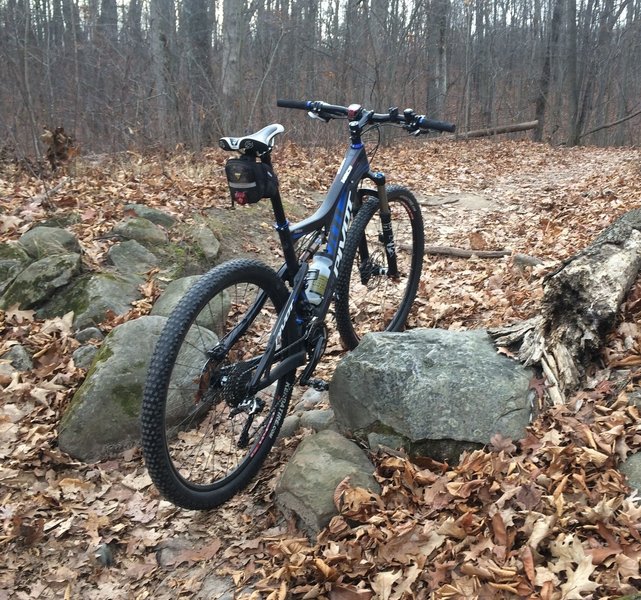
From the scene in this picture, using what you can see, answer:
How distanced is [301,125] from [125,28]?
4827mm

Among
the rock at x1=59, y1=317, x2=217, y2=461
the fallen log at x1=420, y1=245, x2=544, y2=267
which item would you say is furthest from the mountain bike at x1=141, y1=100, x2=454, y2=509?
the fallen log at x1=420, y1=245, x2=544, y2=267

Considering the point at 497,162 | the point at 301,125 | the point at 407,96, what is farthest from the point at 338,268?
the point at 407,96

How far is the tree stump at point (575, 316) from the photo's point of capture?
3076mm

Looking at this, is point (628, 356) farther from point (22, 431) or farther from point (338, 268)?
point (22, 431)

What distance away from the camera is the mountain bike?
248cm

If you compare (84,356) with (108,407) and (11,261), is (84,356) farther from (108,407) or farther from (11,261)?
(11,261)

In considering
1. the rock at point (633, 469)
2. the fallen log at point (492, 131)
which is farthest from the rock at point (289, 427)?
the fallen log at point (492, 131)

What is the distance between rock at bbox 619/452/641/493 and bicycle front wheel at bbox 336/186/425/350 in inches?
75.7

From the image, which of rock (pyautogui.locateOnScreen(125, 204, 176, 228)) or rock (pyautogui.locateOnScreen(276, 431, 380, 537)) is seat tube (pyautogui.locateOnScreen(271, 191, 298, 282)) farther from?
rock (pyautogui.locateOnScreen(125, 204, 176, 228))

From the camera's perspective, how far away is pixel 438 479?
2676mm

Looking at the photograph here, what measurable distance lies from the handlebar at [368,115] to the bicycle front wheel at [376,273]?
530 mm

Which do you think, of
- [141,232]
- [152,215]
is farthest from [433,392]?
[152,215]

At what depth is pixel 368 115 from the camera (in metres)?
3.69

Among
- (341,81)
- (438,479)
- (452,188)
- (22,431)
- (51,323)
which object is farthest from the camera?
(341,81)
